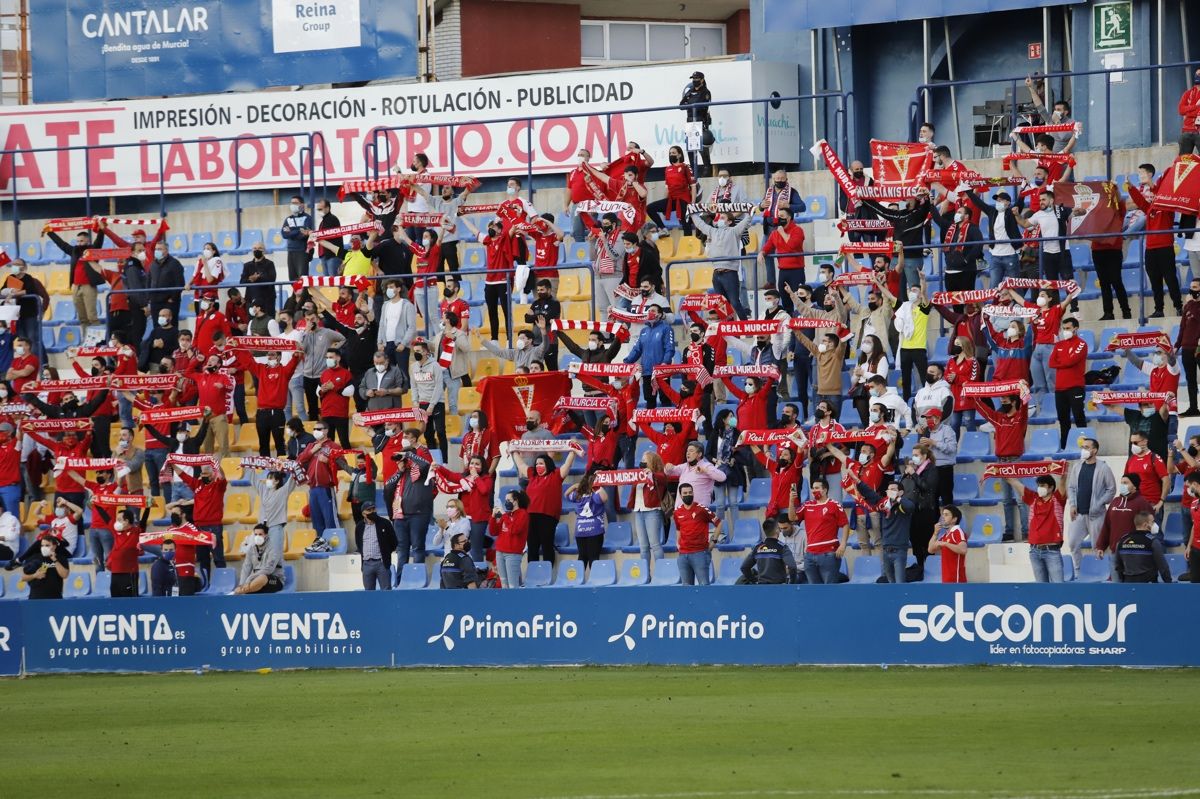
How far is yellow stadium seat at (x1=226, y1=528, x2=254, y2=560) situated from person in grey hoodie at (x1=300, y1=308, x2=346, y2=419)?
2.09 meters

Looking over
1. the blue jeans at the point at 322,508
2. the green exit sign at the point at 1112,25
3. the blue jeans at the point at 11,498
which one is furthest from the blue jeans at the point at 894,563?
the blue jeans at the point at 11,498

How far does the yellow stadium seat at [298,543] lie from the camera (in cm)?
2545

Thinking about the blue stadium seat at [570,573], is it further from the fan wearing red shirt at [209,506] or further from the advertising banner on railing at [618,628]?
the fan wearing red shirt at [209,506]

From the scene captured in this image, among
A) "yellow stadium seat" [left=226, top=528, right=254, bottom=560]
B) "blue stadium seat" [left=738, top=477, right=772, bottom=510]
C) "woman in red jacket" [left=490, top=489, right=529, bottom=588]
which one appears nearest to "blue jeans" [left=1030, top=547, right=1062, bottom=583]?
"blue stadium seat" [left=738, top=477, right=772, bottom=510]

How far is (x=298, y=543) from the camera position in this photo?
25.5 meters

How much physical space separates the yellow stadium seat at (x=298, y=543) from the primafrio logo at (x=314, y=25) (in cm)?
1118

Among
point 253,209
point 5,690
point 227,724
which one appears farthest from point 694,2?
point 227,724

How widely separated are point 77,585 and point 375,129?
9.20 meters

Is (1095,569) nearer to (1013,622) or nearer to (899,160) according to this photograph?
(1013,622)

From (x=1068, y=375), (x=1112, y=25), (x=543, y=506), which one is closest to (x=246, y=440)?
(x=543, y=506)

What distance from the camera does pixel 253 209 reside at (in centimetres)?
3278

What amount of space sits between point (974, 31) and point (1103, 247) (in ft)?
27.4

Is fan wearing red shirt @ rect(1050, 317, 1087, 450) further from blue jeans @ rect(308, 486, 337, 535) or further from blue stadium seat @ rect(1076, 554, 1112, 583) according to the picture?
blue jeans @ rect(308, 486, 337, 535)

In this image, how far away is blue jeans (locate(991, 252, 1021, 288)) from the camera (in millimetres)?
24625
